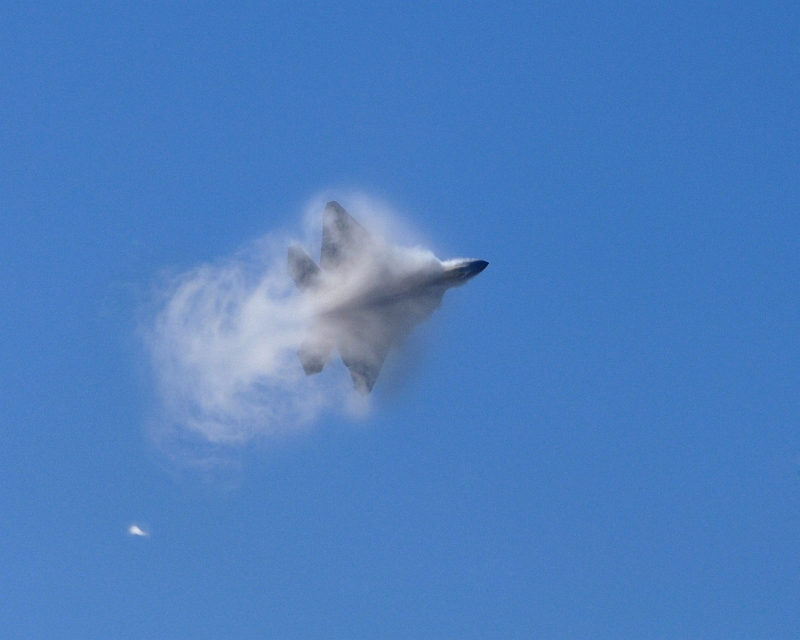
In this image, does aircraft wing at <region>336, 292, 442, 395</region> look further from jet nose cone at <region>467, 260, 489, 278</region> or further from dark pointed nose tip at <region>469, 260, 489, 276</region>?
dark pointed nose tip at <region>469, 260, 489, 276</region>

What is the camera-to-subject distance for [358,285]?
8969 centimetres

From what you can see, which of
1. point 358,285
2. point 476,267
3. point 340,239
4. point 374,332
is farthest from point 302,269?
point 476,267

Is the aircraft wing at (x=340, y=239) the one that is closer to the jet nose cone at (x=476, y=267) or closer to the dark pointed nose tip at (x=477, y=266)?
the jet nose cone at (x=476, y=267)

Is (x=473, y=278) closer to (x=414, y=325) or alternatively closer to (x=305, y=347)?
A: (x=414, y=325)

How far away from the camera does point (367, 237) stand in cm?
9088

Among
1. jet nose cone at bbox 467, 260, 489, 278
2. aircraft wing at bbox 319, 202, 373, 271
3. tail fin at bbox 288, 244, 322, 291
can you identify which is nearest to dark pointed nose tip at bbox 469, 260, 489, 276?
jet nose cone at bbox 467, 260, 489, 278

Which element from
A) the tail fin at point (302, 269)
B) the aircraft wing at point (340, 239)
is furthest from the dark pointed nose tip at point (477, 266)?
the tail fin at point (302, 269)

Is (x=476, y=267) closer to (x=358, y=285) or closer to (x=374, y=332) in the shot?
(x=358, y=285)

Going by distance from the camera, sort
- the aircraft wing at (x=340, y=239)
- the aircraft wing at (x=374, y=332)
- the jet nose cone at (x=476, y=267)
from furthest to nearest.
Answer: the aircraft wing at (x=374, y=332) < the aircraft wing at (x=340, y=239) < the jet nose cone at (x=476, y=267)

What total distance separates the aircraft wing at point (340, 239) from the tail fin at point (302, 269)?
4.04 feet

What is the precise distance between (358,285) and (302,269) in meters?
5.01

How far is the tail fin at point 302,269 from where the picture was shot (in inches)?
3474

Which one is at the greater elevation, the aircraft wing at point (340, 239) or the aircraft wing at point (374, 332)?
the aircraft wing at point (340, 239)

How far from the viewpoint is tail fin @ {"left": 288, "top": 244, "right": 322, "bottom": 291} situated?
88.2m
